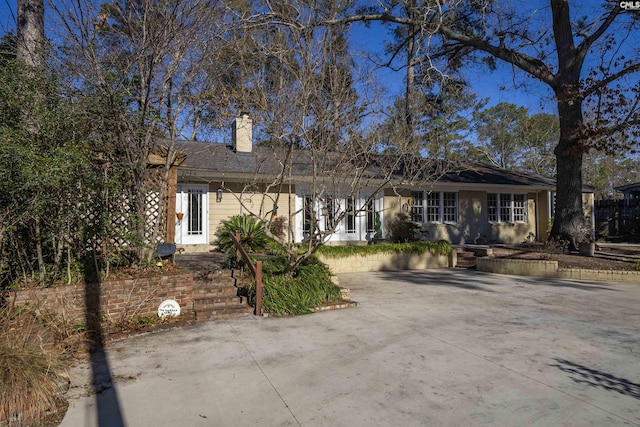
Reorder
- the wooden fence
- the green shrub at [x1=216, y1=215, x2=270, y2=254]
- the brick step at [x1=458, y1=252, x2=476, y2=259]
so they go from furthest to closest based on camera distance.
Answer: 1. the wooden fence
2. the brick step at [x1=458, y1=252, x2=476, y2=259]
3. the green shrub at [x1=216, y1=215, x2=270, y2=254]

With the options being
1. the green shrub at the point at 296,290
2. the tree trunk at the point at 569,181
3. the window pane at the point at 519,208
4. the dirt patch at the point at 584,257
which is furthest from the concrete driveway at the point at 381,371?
the window pane at the point at 519,208

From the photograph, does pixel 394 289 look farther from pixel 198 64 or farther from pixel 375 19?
pixel 375 19

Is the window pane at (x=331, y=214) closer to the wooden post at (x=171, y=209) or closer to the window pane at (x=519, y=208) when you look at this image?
the wooden post at (x=171, y=209)

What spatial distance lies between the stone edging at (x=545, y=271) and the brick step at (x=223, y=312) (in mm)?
8033

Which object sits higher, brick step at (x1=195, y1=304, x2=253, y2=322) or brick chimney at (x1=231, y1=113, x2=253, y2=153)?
brick chimney at (x1=231, y1=113, x2=253, y2=153)

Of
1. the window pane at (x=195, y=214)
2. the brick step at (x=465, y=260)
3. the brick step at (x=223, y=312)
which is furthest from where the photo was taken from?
the brick step at (x=465, y=260)

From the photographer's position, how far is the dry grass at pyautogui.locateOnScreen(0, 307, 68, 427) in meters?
3.24

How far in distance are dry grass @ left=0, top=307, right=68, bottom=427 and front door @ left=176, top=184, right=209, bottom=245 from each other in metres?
8.30

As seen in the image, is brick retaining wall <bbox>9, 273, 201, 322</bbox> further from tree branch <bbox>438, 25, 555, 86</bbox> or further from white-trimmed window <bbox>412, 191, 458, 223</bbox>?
tree branch <bbox>438, 25, 555, 86</bbox>

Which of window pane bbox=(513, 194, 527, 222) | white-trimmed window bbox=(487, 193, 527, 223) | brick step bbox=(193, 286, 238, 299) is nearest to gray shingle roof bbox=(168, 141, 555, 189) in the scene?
white-trimmed window bbox=(487, 193, 527, 223)

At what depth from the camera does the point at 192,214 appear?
12.5 meters

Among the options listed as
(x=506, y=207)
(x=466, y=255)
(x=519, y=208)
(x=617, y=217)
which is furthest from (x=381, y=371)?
(x=617, y=217)

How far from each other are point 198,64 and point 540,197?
1700 cm

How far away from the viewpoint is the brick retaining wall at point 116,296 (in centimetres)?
541
